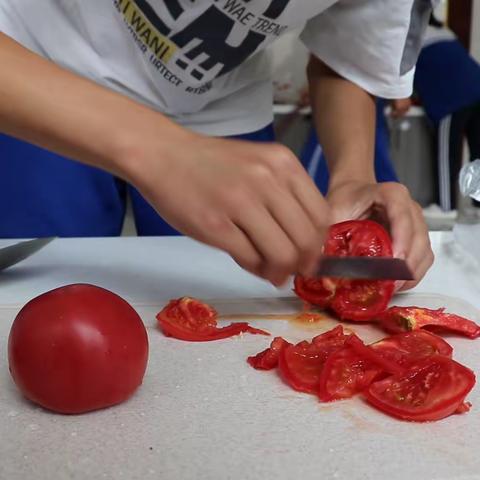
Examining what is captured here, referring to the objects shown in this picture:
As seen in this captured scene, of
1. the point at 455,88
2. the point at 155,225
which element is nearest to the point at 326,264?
the point at 155,225

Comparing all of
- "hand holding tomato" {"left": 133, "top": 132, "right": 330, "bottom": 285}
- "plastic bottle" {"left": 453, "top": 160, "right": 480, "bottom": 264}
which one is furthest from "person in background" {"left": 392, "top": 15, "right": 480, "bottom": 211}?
"hand holding tomato" {"left": 133, "top": 132, "right": 330, "bottom": 285}

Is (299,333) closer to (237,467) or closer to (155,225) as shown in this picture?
(237,467)

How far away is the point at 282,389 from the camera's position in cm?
61

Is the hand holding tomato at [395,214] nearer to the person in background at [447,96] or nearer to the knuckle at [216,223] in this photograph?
the knuckle at [216,223]

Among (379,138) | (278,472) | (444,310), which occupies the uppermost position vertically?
(278,472)

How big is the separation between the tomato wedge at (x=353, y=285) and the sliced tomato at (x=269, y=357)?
0.10m

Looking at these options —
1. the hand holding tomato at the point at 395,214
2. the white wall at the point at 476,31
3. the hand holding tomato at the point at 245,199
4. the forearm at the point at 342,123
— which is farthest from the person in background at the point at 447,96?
the hand holding tomato at the point at 245,199

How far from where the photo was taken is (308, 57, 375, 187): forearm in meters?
0.95

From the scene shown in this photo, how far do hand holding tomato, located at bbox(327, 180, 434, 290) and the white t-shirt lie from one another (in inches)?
9.1

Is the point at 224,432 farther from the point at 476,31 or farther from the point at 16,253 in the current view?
the point at 476,31

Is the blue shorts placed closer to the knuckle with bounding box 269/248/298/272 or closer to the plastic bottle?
the plastic bottle

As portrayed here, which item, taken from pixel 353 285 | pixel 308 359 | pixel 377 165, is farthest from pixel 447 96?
pixel 308 359

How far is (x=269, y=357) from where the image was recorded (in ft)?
2.13

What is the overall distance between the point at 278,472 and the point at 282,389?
0.12 metres
